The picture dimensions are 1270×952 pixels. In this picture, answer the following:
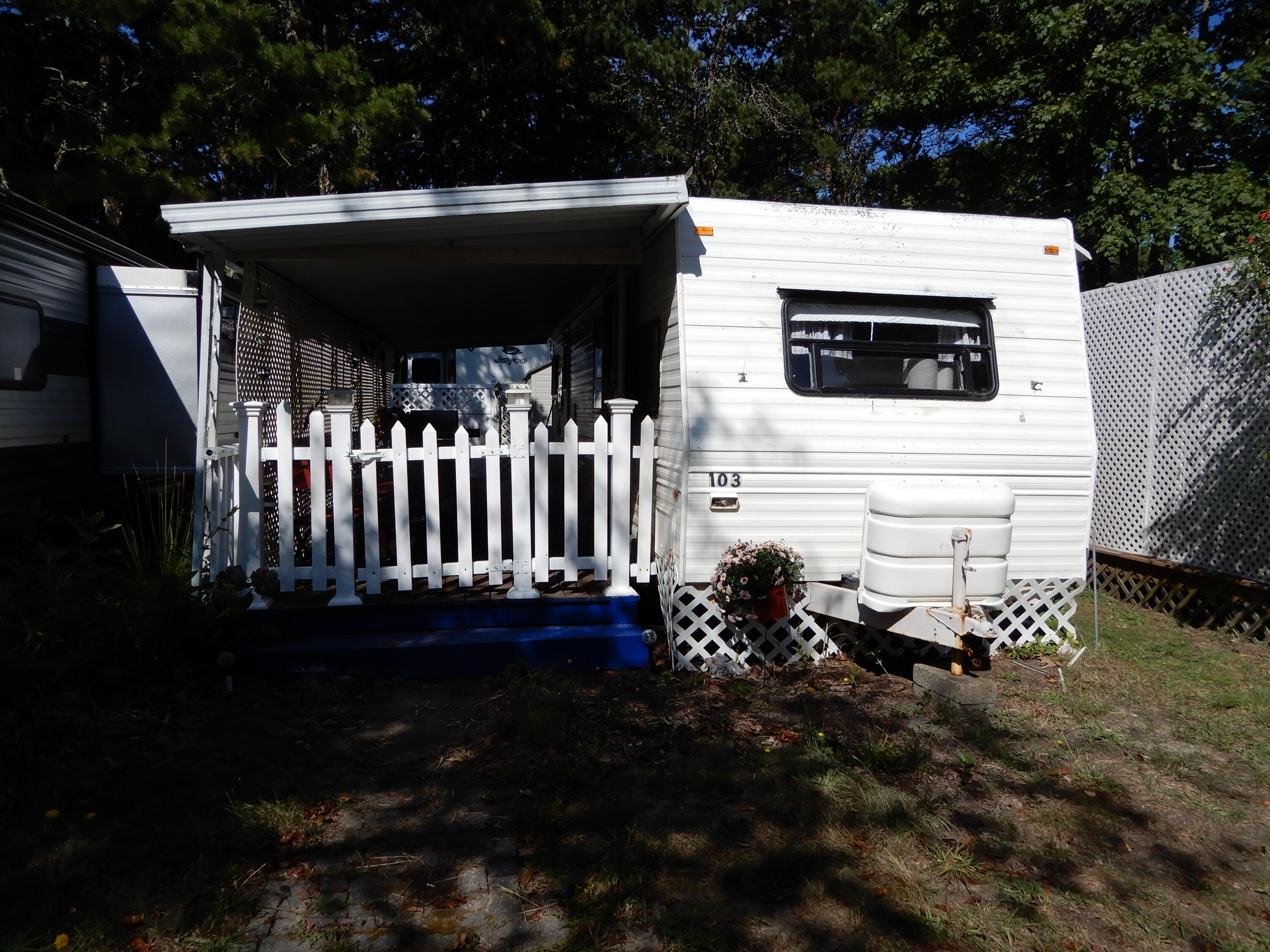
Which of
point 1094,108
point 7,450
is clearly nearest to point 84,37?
point 7,450

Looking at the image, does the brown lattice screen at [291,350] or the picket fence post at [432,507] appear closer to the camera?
the picket fence post at [432,507]

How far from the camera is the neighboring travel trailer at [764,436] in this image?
15.4 ft

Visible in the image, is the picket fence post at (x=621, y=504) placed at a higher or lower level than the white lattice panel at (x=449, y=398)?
lower

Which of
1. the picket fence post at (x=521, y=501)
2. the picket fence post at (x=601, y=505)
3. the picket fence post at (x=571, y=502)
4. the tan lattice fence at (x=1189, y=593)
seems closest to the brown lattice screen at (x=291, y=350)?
the picket fence post at (x=521, y=501)

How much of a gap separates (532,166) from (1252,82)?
35.6 feet

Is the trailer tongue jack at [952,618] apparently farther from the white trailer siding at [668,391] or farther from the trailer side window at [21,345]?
the trailer side window at [21,345]

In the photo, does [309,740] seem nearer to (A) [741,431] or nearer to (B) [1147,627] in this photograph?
(A) [741,431]

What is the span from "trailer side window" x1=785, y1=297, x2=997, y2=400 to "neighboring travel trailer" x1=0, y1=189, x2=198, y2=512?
521 cm

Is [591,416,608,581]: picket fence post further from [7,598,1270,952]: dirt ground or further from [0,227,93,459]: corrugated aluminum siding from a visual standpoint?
[0,227,93,459]: corrugated aluminum siding

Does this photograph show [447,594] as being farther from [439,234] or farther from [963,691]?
[963,691]

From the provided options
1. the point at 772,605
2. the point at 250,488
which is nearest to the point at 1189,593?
the point at 772,605

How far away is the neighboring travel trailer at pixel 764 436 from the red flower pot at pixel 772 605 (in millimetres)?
302

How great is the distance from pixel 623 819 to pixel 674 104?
14.7 m

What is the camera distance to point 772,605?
4.79m
